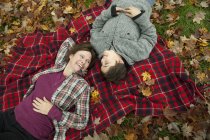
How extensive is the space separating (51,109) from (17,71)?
4.37 ft

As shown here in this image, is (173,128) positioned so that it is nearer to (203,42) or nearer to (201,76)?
(201,76)

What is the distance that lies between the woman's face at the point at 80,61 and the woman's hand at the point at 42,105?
2.20 feet

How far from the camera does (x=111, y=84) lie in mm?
4281

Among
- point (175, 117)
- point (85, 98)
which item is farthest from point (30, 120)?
point (175, 117)

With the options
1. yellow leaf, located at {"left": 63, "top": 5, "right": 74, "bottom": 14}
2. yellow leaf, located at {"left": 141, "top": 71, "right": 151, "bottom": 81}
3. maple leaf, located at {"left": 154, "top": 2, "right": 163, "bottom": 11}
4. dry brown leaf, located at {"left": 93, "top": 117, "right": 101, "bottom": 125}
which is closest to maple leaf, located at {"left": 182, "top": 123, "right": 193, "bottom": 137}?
yellow leaf, located at {"left": 141, "top": 71, "right": 151, "bottom": 81}

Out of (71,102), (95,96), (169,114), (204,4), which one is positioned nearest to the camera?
(169,114)

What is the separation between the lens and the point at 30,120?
3709 millimetres

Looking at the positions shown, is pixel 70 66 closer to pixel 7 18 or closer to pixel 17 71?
pixel 17 71

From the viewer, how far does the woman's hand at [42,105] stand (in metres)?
3.73

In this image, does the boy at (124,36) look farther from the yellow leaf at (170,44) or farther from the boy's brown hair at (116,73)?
the yellow leaf at (170,44)

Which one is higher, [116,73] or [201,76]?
[116,73]

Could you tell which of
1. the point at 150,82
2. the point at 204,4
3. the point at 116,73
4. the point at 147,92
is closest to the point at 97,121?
the point at 116,73

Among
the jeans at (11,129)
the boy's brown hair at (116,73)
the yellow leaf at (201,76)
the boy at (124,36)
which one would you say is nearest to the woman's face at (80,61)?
the boy at (124,36)

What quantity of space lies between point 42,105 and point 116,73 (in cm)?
123
